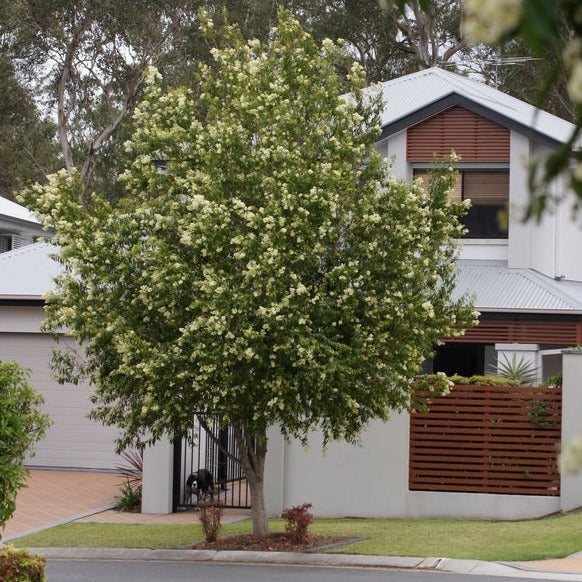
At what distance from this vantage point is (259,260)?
44.8ft

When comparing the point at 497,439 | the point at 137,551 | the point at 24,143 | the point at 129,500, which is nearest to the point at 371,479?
the point at 497,439

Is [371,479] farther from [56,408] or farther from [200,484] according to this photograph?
[56,408]

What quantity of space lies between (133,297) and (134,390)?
1.19 m

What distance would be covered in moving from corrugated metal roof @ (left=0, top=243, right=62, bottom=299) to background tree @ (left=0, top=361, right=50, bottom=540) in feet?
42.1

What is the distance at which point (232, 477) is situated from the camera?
20.8 meters

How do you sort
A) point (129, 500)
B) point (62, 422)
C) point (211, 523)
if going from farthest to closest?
point (62, 422) < point (129, 500) < point (211, 523)

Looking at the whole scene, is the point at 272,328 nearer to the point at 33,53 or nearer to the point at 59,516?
the point at 59,516

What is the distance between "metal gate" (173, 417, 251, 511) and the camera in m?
18.9

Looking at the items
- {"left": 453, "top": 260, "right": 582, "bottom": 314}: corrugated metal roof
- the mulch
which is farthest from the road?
{"left": 453, "top": 260, "right": 582, "bottom": 314}: corrugated metal roof

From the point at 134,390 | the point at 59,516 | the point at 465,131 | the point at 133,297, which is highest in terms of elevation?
the point at 465,131

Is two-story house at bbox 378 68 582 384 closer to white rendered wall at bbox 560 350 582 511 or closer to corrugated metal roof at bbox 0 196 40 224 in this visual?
white rendered wall at bbox 560 350 582 511

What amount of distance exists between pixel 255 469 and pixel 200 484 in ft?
12.2

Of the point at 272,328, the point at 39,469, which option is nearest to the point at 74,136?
the point at 39,469

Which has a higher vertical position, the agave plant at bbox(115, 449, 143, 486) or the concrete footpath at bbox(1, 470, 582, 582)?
the agave plant at bbox(115, 449, 143, 486)
